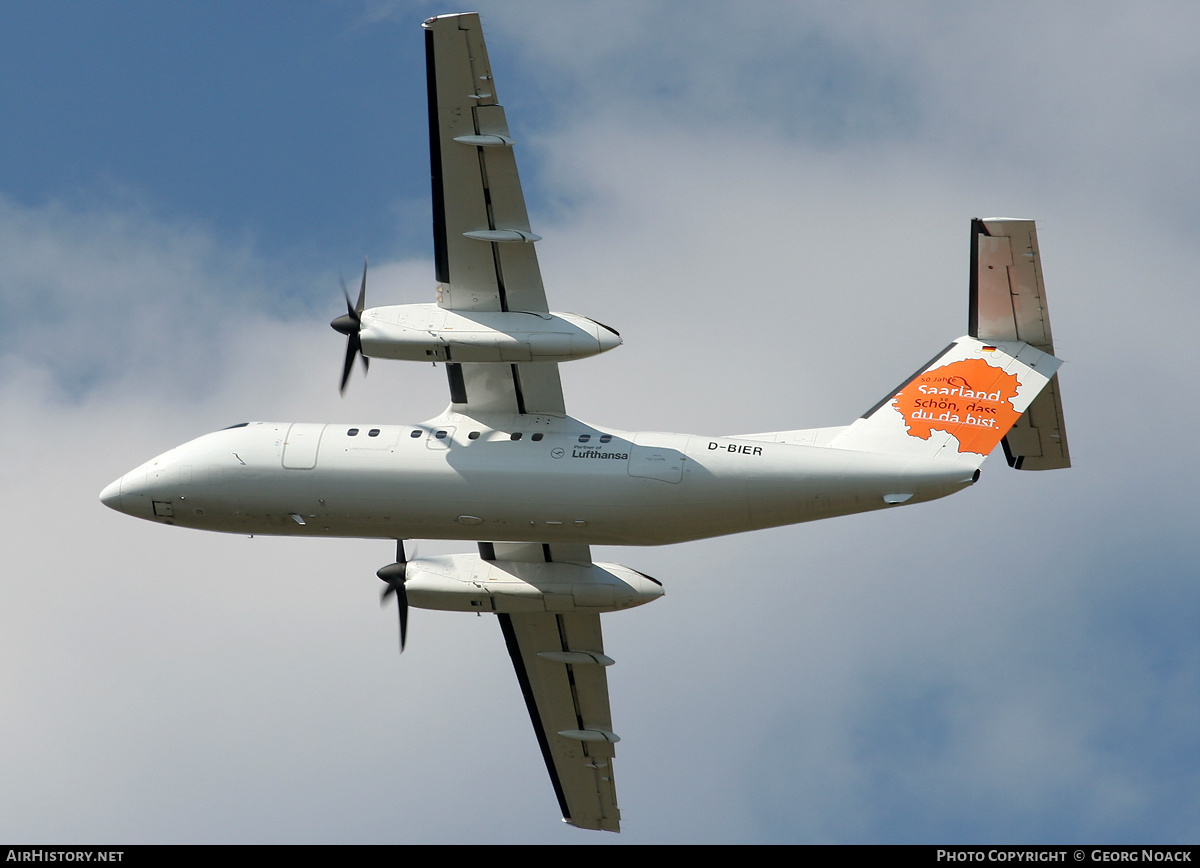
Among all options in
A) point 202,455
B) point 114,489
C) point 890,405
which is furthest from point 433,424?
point 890,405

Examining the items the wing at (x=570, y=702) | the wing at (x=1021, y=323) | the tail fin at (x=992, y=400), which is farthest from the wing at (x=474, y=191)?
the wing at (x=1021, y=323)

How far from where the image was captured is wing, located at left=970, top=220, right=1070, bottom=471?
88.4ft

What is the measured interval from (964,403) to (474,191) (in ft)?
32.1

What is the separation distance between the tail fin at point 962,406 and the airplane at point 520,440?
29 mm

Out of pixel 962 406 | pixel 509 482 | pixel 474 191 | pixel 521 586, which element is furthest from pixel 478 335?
pixel 962 406

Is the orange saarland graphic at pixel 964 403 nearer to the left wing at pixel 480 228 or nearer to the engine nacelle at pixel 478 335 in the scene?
the engine nacelle at pixel 478 335

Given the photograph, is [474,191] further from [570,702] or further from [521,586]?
[570,702]

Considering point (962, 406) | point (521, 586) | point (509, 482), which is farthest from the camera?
point (521, 586)

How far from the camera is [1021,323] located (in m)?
27.7

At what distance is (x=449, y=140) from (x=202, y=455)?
314 inches
